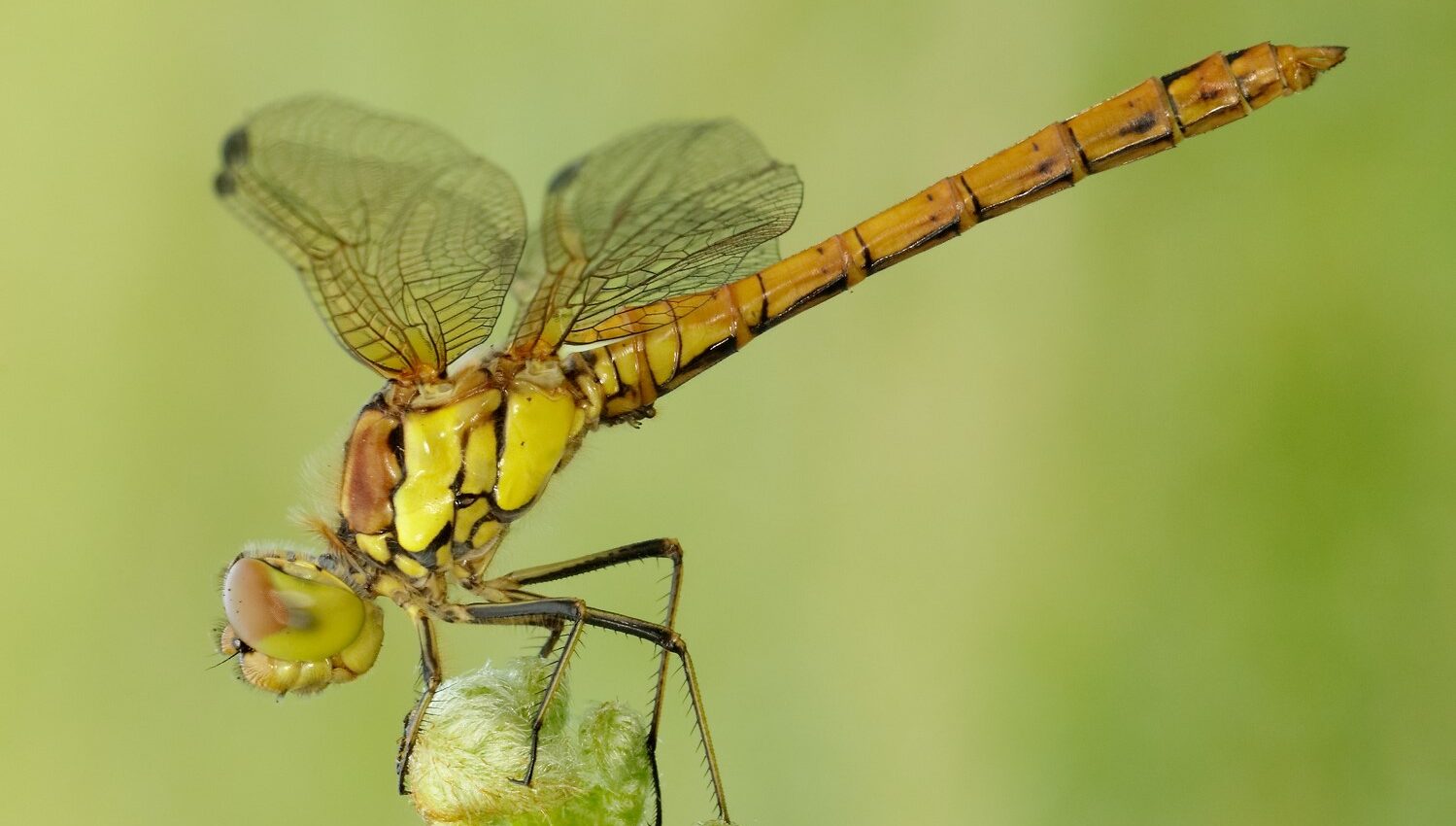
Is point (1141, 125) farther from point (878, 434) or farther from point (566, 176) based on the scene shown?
point (878, 434)

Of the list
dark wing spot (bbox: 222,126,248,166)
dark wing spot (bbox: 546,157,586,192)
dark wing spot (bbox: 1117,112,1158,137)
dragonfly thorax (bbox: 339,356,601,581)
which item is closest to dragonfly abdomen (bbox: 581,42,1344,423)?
dark wing spot (bbox: 1117,112,1158,137)

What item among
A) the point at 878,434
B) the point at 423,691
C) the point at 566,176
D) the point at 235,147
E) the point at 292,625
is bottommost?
the point at 878,434

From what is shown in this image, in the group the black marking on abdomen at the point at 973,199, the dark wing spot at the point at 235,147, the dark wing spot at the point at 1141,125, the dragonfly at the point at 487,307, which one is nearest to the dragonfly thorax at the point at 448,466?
the dragonfly at the point at 487,307

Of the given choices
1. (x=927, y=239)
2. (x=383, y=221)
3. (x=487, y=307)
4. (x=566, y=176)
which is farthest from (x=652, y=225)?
(x=927, y=239)

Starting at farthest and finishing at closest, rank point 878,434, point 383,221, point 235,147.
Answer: point 878,434, point 383,221, point 235,147

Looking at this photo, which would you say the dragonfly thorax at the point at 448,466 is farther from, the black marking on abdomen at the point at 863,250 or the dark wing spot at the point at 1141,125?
the dark wing spot at the point at 1141,125

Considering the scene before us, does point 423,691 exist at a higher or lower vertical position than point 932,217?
lower
